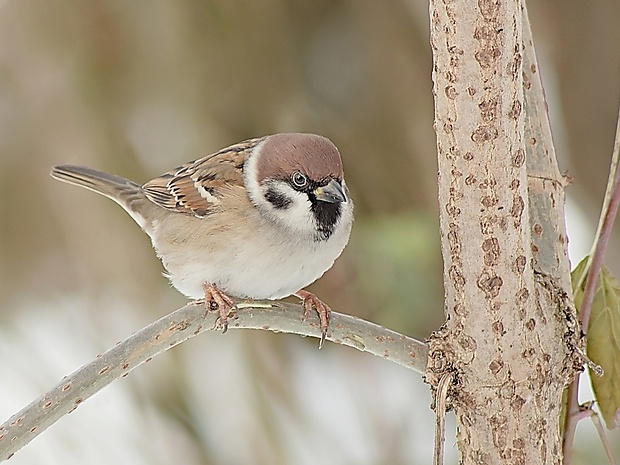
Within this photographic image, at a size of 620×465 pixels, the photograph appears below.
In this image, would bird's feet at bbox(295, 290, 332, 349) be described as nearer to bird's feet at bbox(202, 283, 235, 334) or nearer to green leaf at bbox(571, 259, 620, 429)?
bird's feet at bbox(202, 283, 235, 334)

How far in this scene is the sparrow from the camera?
1.57m

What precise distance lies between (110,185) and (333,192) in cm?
77

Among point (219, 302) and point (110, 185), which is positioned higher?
point (110, 185)

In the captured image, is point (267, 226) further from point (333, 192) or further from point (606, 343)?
point (606, 343)

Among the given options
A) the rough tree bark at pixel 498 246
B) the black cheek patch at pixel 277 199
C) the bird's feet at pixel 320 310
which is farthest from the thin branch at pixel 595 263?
the black cheek patch at pixel 277 199

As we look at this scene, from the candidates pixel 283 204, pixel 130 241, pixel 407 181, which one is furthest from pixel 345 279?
pixel 283 204

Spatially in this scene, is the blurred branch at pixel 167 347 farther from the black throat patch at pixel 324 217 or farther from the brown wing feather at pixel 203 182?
the brown wing feather at pixel 203 182

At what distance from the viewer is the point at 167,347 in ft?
3.91

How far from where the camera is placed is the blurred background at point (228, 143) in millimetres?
2611

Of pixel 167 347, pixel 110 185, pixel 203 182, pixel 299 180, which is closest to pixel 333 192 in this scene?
pixel 299 180

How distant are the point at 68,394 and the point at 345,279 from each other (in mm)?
1647

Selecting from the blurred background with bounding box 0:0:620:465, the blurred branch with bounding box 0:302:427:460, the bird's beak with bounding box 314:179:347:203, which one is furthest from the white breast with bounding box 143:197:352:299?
the blurred background with bounding box 0:0:620:465

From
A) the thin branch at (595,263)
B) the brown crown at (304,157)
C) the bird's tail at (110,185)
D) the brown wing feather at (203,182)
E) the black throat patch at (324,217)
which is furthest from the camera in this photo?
the bird's tail at (110,185)

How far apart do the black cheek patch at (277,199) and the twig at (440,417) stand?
1.92ft
